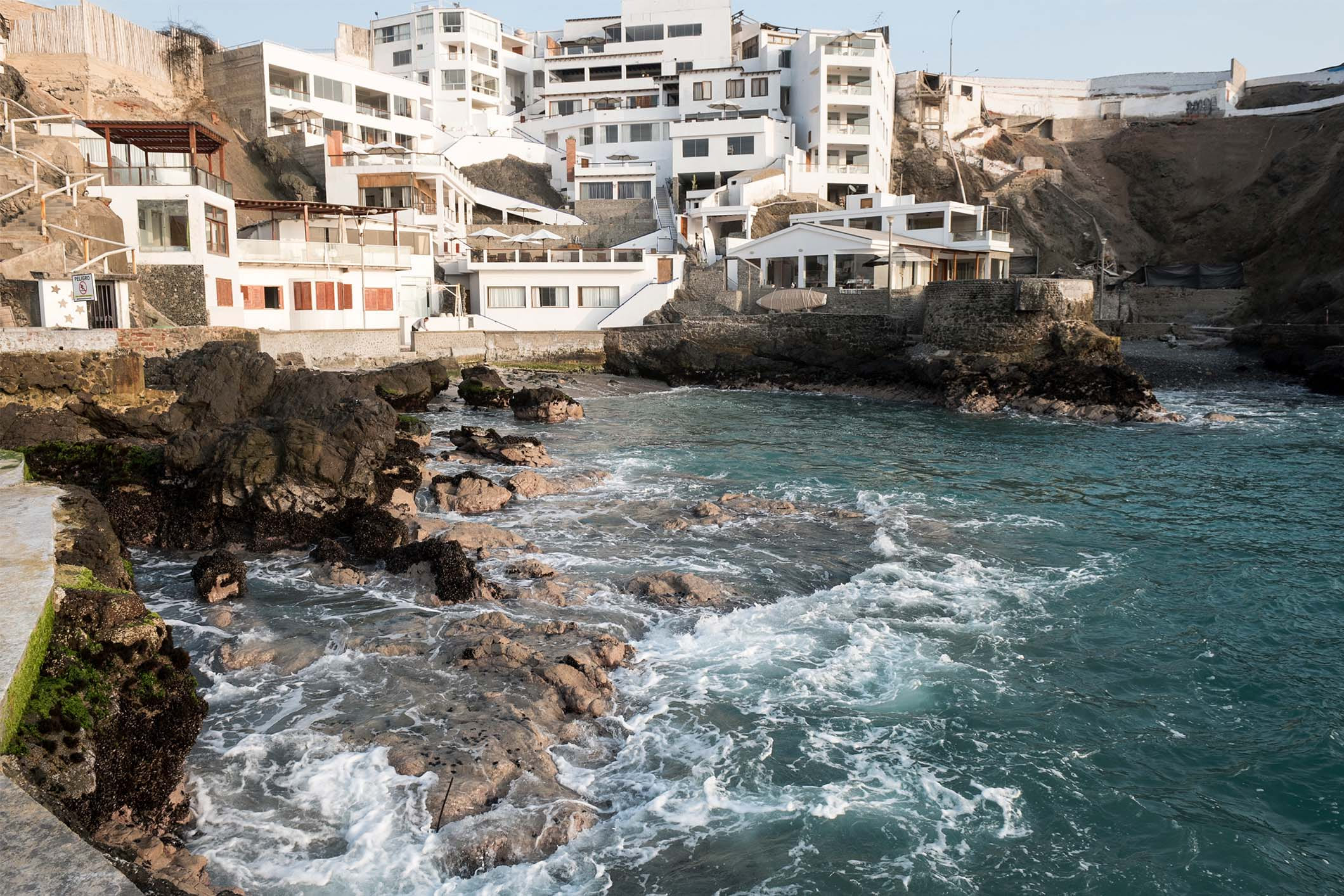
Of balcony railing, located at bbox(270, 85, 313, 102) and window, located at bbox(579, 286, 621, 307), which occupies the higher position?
balcony railing, located at bbox(270, 85, 313, 102)

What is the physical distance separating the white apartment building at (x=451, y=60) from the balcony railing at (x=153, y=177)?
39408mm

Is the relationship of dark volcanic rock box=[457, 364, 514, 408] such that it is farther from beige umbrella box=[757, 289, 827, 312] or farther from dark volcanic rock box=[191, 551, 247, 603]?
dark volcanic rock box=[191, 551, 247, 603]

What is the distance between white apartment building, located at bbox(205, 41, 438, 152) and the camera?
57.8 m

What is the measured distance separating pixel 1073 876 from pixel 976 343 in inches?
1330

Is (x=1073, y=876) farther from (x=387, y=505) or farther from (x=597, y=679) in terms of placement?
(x=387, y=505)

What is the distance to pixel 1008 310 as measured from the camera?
39.1 meters

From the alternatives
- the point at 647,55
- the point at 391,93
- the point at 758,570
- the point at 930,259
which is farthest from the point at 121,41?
the point at 758,570

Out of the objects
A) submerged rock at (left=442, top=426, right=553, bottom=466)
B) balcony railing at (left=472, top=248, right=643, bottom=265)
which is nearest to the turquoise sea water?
submerged rock at (left=442, top=426, right=553, bottom=466)

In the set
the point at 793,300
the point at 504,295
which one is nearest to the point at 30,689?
the point at 793,300

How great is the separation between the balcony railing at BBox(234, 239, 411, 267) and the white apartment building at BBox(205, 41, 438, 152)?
17194mm

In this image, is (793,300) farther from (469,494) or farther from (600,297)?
(469,494)

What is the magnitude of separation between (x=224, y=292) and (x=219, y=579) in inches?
973

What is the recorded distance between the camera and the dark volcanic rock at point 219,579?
1411 centimetres

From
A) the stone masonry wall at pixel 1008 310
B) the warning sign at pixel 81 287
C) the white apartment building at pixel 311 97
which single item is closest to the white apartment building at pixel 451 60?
the white apartment building at pixel 311 97
